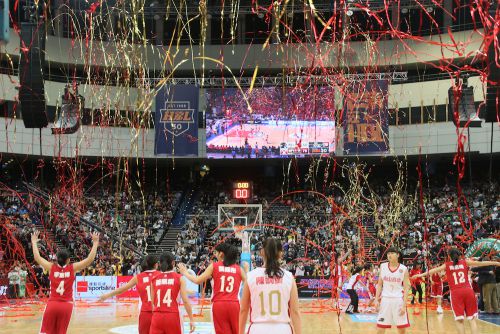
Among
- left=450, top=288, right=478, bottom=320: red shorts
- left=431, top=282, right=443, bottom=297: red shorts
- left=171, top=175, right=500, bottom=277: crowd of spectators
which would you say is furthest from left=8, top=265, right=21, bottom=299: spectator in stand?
left=450, top=288, right=478, bottom=320: red shorts

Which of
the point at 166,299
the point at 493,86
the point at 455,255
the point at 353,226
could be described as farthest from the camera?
the point at 353,226

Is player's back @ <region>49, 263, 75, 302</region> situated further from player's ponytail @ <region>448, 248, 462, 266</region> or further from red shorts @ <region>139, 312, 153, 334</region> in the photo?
player's ponytail @ <region>448, 248, 462, 266</region>

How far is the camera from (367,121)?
3334cm

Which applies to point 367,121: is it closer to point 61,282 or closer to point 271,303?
point 61,282

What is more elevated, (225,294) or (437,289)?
(225,294)

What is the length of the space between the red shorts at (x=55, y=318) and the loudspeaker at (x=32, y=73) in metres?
4.53

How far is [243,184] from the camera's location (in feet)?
116

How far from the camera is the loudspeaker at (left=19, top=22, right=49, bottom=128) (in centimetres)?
1320

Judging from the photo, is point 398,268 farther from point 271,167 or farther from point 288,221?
point 271,167

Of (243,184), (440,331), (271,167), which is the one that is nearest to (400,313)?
(440,331)

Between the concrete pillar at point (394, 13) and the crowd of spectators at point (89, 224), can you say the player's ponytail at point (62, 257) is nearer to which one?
the crowd of spectators at point (89, 224)

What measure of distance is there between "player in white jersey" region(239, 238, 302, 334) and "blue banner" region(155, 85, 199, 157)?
90.9 ft

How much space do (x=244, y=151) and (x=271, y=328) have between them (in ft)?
94.0

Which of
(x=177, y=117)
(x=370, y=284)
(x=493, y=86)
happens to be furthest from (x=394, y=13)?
(x=493, y=86)
